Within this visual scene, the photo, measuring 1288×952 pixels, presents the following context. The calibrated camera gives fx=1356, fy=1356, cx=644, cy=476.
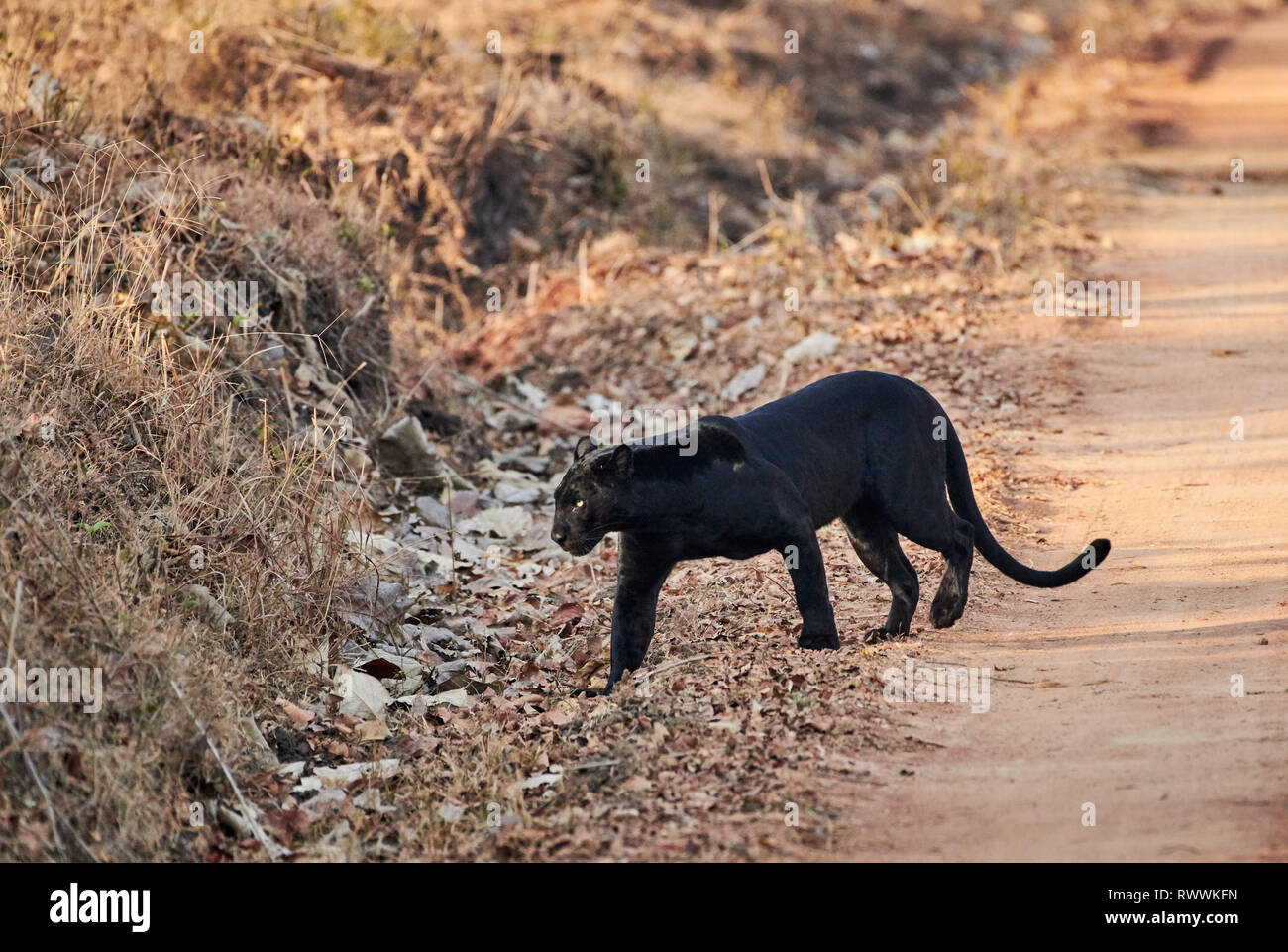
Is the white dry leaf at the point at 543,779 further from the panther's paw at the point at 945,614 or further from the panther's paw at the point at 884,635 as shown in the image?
the panther's paw at the point at 945,614

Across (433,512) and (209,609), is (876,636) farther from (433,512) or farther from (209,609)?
(433,512)

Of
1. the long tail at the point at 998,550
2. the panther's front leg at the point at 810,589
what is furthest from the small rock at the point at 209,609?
the long tail at the point at 998,550

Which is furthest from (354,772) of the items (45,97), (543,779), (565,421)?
(45,97)

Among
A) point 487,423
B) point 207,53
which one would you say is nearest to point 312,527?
point 487,423

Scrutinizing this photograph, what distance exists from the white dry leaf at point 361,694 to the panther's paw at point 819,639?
1765 mm

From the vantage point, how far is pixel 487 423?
388 inches

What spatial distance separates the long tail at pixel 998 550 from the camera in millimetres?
5762

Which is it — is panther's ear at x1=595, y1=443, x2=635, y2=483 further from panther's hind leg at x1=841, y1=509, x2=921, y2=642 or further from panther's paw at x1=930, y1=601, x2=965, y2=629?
panther's paw at x1=930, y1=601, x2=965, y2=629

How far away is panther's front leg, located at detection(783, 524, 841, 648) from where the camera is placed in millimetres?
5277

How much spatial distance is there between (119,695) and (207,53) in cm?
803

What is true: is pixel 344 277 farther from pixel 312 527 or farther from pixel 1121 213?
pixel 1121 213

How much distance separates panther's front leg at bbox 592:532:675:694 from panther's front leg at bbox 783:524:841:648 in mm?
489

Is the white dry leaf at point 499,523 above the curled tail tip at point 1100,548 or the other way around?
above

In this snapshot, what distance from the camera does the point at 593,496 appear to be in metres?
5.14
